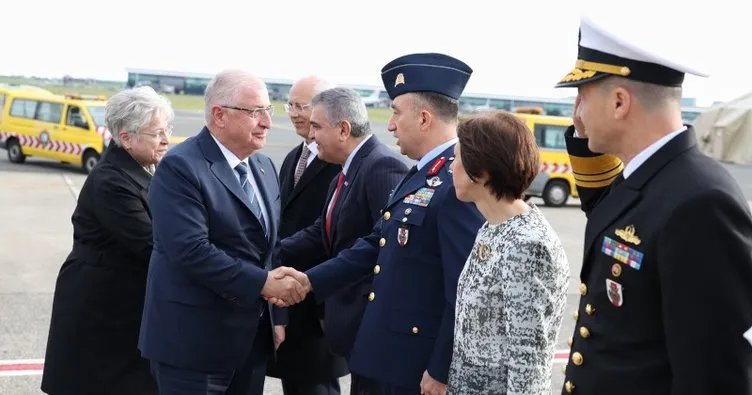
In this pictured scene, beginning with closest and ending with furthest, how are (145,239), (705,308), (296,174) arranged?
(705,308)
(145,239)
(296,174)

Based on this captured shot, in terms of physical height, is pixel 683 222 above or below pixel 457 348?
above

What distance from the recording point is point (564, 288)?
2.69 meters

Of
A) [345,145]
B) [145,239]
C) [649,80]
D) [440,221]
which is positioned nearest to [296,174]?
[345,145]

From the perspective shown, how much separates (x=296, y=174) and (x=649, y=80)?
10.2 ft

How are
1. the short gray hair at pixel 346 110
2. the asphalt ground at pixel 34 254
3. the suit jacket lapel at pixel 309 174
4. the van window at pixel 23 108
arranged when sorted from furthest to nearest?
the van window at pixel 23 108
the asphalt ground at pixel 34 254
the suit jacket lapel at pixel 309 174
the short gray hair at pixel 346 110

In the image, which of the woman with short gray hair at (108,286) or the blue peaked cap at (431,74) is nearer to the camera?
the blue peaked cap at (431,74)

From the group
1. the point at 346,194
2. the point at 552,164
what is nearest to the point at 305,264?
the point at 346,194

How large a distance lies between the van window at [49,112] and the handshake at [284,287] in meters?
18.2

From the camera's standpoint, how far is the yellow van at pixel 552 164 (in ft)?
57.5

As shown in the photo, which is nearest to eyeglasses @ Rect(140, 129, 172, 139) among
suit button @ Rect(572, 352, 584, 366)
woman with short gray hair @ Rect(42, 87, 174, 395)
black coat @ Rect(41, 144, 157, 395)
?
woman with short gray hair @ Rect(42, 87, 174, 395)

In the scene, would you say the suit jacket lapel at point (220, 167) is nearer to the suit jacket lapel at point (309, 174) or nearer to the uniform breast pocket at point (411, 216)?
the uniform breast pocket at point (411, 216)

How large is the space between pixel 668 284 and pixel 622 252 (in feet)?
0.57

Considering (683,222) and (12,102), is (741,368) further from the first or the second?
(12,102)

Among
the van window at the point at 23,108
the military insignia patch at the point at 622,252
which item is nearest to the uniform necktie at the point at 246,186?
the military insignia patch at the point at 622,252
